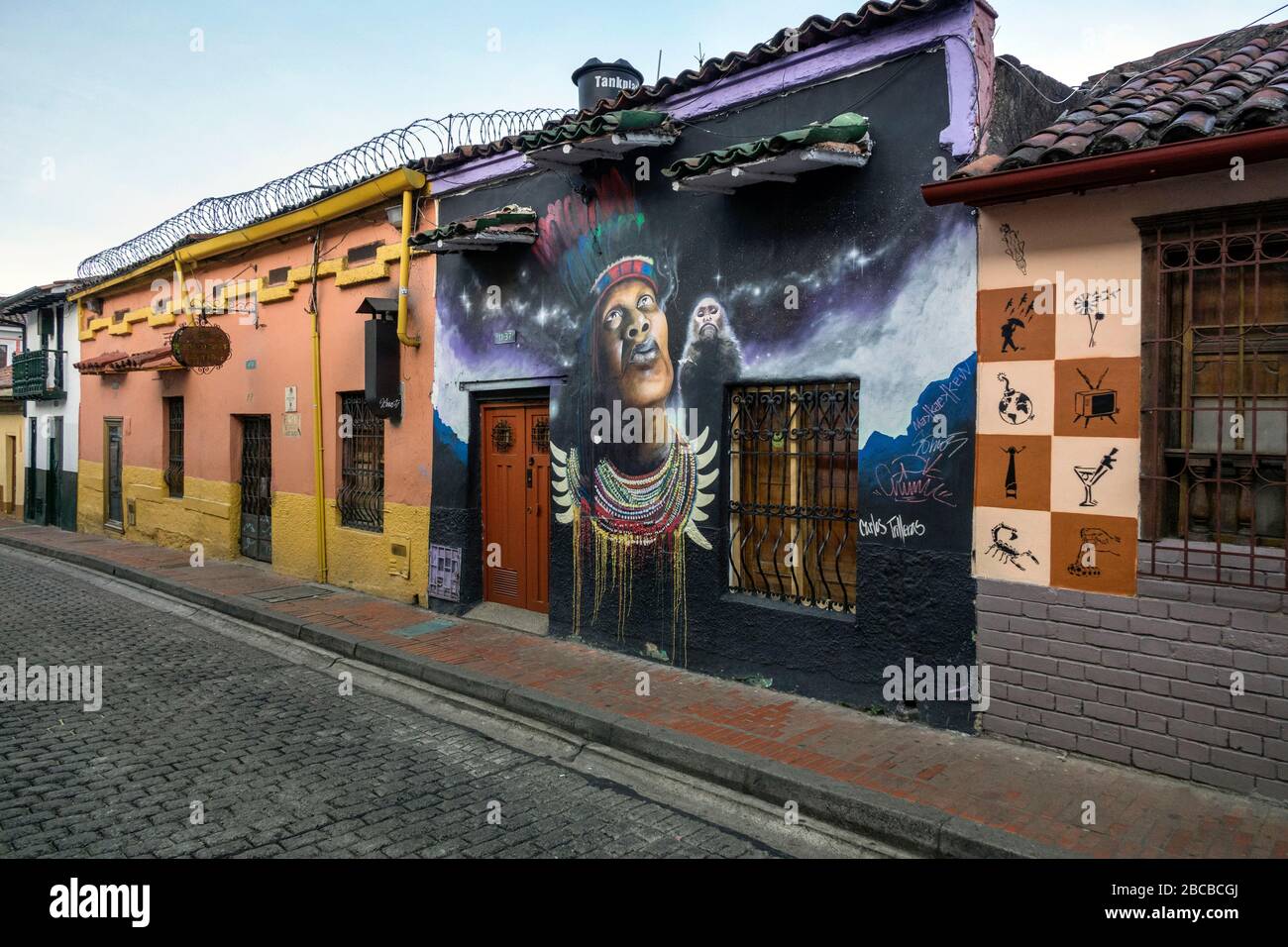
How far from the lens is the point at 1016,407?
18.5 ft

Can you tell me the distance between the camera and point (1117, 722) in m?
5.25

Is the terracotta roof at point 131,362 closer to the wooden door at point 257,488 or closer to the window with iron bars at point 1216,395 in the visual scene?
the wooden door at point 257,488

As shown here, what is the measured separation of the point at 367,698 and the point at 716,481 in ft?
10.6

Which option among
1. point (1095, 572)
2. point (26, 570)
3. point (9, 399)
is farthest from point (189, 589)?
point (9, 399)

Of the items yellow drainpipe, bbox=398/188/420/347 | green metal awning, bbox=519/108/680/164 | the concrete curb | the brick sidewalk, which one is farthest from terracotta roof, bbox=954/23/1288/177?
yellow drainpipe, bbox=398/188/420/347

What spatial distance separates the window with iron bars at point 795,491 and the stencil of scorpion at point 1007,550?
Answer: 1.02 metres

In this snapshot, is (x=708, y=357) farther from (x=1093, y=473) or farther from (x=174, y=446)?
(x=174, y=446)

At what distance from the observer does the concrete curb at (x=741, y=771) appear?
4469 mm

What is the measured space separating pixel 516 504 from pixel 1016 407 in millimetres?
5227

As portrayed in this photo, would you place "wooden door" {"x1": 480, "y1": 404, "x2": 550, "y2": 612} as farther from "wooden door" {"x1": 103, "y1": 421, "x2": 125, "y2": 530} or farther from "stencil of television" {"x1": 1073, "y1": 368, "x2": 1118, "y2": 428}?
"wooden door" {"x1": 103, "y1": 421, "x2": 125, "y2": 530}

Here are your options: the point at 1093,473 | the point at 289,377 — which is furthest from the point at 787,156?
the point at 289,377

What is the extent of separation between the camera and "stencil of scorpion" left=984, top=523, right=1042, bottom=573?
18.5ft
